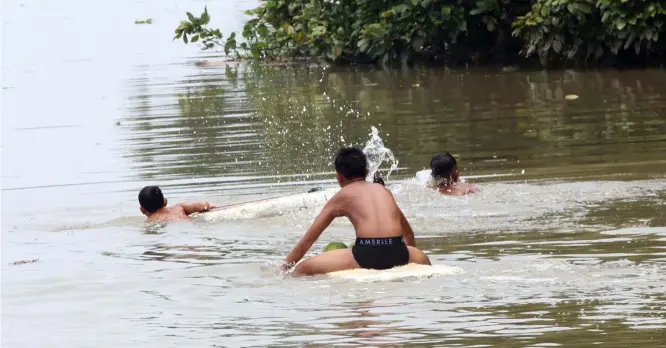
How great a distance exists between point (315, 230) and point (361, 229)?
0.32 m

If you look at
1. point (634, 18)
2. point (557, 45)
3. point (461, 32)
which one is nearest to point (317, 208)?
point (634, 18)

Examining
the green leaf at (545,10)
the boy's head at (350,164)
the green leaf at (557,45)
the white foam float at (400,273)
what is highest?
the green leaf at (545,10)

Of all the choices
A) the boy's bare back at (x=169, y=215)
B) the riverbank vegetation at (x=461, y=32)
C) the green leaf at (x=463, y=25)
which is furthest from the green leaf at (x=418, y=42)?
the boy's bare back at (x=169, y=215)

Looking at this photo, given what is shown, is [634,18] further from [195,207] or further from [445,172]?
[195,207]

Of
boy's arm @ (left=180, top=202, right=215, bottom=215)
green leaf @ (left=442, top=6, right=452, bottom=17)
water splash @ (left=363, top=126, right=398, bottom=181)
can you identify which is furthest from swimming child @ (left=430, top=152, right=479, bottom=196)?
green leaf @ (left=442, top=6, right=452, bottom=17)

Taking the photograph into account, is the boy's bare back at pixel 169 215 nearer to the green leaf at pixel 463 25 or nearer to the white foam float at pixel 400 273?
the white foam float at pixel 400 273

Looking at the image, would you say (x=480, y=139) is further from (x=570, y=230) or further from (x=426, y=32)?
(x=426, y=32)

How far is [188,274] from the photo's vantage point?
32.2ft

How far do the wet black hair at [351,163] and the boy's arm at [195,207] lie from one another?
304cm

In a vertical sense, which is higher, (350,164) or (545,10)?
(545,10)

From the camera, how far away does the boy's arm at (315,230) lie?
360 inches

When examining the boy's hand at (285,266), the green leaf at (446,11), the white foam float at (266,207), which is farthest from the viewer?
the green leaf at (446,11)

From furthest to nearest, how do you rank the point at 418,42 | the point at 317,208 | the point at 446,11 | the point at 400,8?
the point at 418,42
the point at 400,8
the point at 446,11
the point at 317,208

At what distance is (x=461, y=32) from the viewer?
74.2ft
